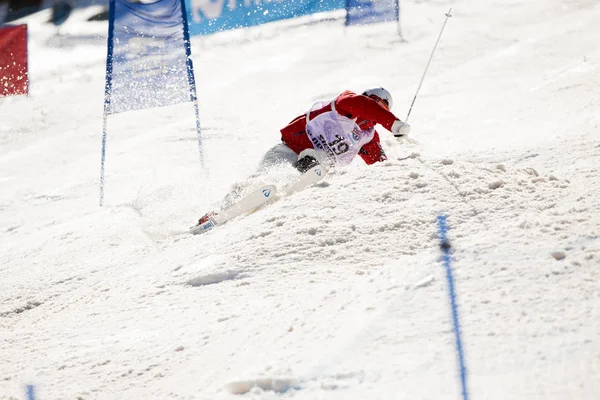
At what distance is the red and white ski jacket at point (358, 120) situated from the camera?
16.2ft

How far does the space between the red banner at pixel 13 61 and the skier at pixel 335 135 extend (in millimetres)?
7114

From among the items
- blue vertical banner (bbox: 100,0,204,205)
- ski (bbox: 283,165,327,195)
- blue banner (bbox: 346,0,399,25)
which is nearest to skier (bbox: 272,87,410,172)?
ski (bbox: 283,165,327,195)

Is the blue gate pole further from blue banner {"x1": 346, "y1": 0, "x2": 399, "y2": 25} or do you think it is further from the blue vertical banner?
blue banner {"x1": 346, "y1": 0, "x2": 399, "y2": 25}

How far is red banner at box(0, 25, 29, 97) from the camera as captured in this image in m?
10.1

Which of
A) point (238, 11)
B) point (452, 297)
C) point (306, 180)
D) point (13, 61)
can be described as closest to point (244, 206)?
point (306, 180)

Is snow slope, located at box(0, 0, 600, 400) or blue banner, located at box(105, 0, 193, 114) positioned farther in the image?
blue banner, located at box(105, 0, 193, 114)

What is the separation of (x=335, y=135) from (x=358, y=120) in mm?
266

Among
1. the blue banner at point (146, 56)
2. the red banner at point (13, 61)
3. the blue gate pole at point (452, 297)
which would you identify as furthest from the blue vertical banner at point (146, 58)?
the red banner at point (13, 61)

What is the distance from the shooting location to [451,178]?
3889 millimetres

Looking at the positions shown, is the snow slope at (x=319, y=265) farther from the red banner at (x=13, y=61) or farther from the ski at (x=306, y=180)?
the red banner at (x=13, y=61)

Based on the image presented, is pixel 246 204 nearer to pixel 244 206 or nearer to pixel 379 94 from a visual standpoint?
pixel 244 206

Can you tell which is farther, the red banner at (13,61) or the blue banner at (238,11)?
the red banner at (13,61)

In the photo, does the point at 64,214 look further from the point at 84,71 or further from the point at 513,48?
the point at 513,48

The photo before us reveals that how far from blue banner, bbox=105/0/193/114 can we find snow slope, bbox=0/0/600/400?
1.03 m
